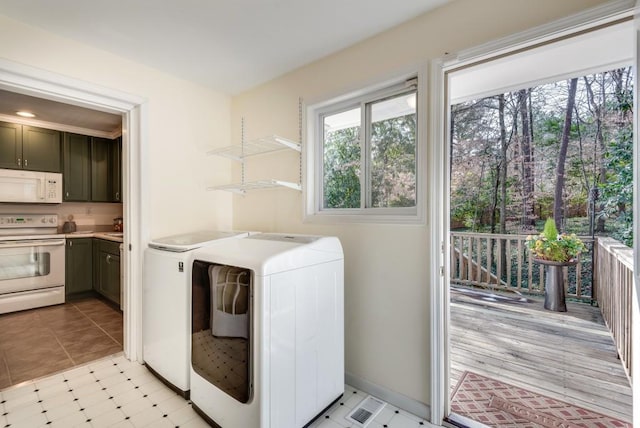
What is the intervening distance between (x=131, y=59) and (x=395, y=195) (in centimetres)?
216

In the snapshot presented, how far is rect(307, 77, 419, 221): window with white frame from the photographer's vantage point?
1908 mm

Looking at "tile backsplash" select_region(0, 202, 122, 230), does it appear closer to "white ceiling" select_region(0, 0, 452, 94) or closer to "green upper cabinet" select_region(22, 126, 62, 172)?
"green upper cabinet" select_region(22, 126, 62, 172)

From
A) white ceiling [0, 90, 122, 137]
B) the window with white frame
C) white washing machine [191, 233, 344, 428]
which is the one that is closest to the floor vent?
white washing machine [191, 233, 344, 428]

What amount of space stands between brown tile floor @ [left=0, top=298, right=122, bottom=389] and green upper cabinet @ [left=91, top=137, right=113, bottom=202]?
1477 millimetres

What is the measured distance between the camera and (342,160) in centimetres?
224

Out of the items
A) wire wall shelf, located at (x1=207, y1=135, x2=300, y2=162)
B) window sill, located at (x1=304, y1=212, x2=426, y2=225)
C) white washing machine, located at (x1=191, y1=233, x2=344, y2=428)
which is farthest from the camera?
wire wall shelf, located at (x1=207, y1=135, x2=300, y2=162)

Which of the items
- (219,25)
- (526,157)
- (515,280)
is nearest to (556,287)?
(515,280)

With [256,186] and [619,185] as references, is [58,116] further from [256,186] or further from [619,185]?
[619,185]

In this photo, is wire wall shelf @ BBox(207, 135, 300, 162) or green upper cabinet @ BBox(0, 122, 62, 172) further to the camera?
green upper cabinet @ BBox(0, 122, 62, 172)

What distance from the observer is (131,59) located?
2.19 metres

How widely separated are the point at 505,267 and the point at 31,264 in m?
5.94

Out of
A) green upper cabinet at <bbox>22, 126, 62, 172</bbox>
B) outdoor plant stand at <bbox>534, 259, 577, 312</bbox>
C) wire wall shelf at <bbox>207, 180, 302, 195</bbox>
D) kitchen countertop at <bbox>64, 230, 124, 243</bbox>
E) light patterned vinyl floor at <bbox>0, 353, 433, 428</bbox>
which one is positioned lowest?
light patterned vinyl floor at <bbox>0, 353, 433, 428</bbox>

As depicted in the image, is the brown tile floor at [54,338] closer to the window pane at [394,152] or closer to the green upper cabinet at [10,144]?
the green upper cabinet at [10,144]

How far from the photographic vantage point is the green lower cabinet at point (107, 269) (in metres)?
3.44
